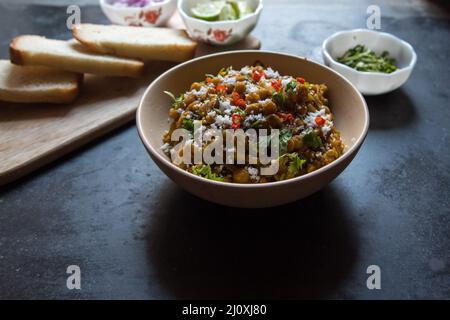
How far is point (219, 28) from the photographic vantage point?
2.45 meters

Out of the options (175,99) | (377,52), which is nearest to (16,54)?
(175,99)

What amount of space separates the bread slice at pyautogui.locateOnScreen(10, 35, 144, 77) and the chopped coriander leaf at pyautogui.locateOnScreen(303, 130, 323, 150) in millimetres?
1053

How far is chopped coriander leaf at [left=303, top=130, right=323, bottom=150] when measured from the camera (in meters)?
1.60

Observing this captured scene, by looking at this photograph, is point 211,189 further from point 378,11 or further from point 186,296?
point 378,11

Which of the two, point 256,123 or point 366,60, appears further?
point 366,60

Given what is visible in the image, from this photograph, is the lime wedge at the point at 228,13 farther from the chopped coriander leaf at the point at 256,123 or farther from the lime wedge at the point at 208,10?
the chopped coriander leaf at the point at 256,123

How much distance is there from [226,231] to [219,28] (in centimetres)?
121

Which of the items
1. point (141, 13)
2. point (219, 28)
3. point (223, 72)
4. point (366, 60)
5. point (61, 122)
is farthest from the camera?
point (141, 13)

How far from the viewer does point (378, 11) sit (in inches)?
118

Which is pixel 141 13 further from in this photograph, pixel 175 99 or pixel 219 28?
pixel 175 99

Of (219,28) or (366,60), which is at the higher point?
(219,28)
